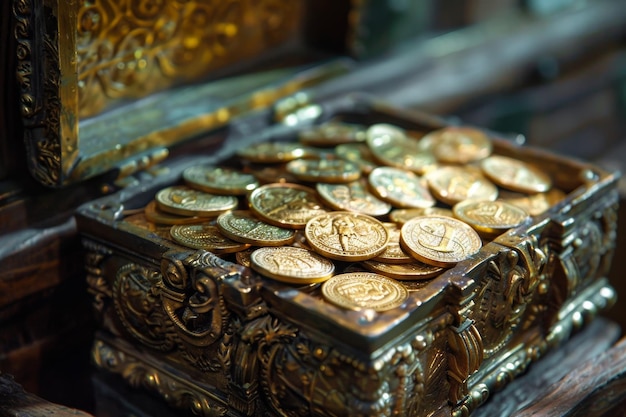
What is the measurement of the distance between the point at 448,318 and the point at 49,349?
0.77m

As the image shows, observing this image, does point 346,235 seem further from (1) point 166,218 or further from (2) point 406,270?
(1) point 166,218

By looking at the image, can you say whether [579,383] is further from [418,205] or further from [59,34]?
[59,34]

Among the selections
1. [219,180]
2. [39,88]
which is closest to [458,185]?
[219,180]

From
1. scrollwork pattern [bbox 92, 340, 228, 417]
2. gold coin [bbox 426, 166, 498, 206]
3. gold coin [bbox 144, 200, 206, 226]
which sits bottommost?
scrollwork pattern [bbox 92, 340, 228, 417]

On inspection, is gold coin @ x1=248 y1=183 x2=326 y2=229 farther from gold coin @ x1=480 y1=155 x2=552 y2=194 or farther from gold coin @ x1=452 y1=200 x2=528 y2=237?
gold coin @ x1=480 y1=155 x2=552 y2=194

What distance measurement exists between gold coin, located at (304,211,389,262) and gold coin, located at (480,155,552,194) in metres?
0.37

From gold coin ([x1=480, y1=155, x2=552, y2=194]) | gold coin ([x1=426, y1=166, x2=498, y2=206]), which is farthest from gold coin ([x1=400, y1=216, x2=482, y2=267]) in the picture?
gold coin ([x1=480, y1=155, x2=552, y2=194])

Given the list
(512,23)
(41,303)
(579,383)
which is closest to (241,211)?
(41,303)

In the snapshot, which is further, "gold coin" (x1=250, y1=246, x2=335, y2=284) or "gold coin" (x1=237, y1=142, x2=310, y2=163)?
"gold coin" (x1=237, y1=142, x2=310, y2=163)

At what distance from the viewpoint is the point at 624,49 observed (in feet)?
11.6

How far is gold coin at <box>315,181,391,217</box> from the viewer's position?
158 centimetres

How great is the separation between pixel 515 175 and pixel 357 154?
1.07ft

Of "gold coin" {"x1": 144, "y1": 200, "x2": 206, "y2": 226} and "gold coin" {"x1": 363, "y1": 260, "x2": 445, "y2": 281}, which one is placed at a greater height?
"gold coin" {"x1": 363, "y1": 260, "x2": 445, "y2": 281}

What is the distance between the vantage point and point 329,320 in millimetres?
1215
